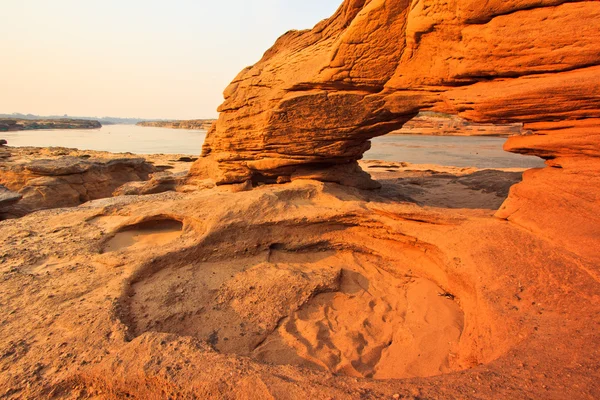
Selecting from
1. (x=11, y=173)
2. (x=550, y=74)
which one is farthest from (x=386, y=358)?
(x=11, y=173)

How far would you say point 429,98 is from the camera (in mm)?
4828

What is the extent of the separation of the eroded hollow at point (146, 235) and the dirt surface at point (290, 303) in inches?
1.4

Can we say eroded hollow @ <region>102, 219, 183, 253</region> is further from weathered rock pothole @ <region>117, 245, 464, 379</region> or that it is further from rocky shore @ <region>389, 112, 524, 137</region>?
rocky shore @ <region>389, 112, 524, 137</region>

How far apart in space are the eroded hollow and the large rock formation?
8.37ft

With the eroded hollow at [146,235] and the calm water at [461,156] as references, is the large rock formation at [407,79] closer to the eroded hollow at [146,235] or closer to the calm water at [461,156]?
the eroded hollow at [146,235]

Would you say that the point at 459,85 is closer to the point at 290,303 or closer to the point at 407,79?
the point at 407,79

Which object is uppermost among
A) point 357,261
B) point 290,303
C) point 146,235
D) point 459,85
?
point 459,85

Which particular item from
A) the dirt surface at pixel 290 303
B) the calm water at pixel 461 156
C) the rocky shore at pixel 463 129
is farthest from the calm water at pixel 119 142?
the rocky shore at pixel 463 129

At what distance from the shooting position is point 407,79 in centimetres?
491

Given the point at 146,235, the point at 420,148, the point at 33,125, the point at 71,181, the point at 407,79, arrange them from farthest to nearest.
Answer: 1. the point at 33,125
2. the point at 420,148
3. the point at 71,181
4. the point at 146,235
5. the point at 407,79

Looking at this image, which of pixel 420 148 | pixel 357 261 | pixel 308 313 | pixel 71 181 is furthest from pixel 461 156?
pixel 71 181

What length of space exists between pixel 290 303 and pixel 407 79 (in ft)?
12.4

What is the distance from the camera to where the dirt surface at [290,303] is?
7.56 ft

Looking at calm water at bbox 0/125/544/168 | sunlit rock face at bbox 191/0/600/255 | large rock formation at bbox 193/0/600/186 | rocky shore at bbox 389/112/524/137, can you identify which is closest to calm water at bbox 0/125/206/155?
calm water at bbox 0/125/544/168
